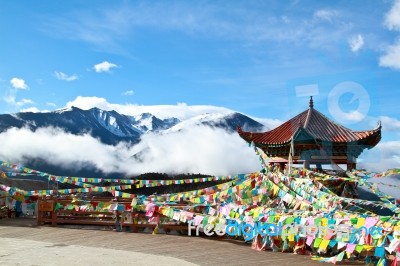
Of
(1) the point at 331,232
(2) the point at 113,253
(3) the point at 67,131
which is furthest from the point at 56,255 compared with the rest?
(3) the point at 67,131

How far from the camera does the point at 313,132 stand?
23.5 metres

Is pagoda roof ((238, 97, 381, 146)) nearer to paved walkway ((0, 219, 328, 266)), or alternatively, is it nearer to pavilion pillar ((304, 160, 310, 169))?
pavilion pillar ((304, 160, 310, 169))

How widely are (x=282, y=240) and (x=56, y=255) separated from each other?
607 cm

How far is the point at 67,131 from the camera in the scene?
156 m

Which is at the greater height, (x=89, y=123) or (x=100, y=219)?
(x=89, y=123)

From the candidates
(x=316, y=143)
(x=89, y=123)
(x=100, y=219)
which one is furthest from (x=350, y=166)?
(x=89, y=123)

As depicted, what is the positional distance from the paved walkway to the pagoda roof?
9.93 m

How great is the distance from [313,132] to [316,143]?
88 centimetres

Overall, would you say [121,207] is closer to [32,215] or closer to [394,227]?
[32,215]

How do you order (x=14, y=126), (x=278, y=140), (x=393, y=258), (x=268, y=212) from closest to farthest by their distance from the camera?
(x=393, y=258)
(x=268, y=212)
(x=278, y=140)
(x=14, y=126)

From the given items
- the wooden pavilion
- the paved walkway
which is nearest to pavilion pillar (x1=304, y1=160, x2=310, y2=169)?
the wooden pavilion

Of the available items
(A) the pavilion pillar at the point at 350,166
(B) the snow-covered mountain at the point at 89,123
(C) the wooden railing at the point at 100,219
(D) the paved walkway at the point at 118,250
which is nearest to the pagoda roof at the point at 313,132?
(A) the pavilion pillar at the point at 350,166

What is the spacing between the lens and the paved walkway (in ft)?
36.2

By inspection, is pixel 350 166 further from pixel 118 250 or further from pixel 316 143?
pixel 118 250
